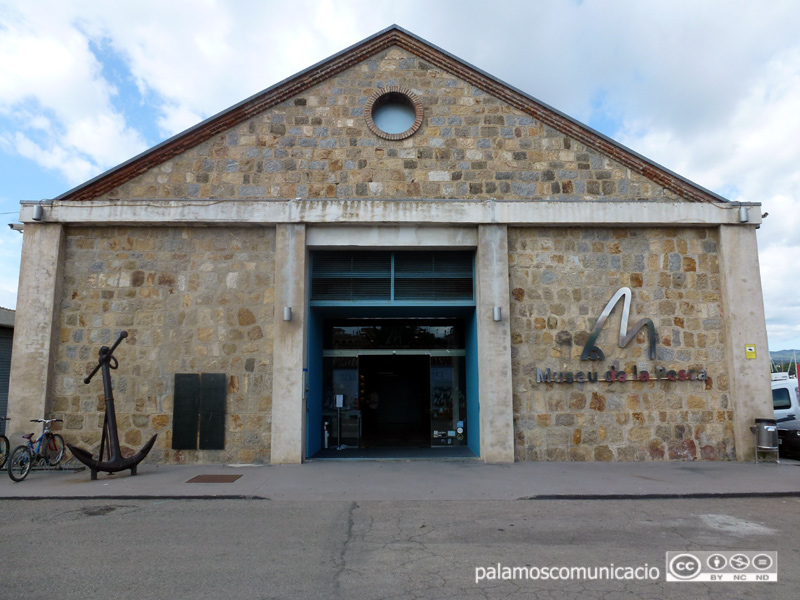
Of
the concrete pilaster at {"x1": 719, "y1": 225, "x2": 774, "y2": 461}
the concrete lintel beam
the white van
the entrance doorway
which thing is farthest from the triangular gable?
the white van

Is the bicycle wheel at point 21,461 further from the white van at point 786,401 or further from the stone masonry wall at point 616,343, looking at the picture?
the white van at point 786,401

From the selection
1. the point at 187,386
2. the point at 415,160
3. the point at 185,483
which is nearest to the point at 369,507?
the point at 185,483

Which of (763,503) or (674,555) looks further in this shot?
(763,503)

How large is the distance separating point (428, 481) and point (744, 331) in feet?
23.7

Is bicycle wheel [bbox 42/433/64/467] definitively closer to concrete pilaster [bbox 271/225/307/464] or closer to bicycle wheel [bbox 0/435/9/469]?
bicycle wheel [bbox 0/435/9/469]

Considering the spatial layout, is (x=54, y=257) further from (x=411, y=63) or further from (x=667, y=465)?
(x=667, y=465)

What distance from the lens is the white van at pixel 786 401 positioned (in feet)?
43.0

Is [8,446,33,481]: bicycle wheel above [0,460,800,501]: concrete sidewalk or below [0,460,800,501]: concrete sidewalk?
above

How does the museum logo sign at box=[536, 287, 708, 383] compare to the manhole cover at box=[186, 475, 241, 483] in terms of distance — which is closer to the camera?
the manhole cover at box=[186, 475, 241, 483]

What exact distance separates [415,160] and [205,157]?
4368 mm

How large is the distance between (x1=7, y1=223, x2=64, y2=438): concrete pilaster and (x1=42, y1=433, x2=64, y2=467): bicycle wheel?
1.72 ft

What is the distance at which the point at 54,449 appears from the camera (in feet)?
34.5

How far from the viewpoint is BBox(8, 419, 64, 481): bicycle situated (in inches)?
375

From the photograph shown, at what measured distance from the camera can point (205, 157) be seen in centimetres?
1163
